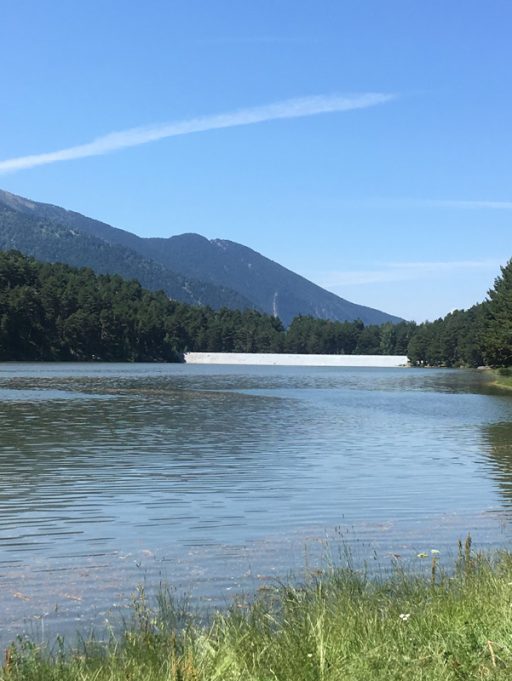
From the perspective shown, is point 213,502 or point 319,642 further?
point 213,502

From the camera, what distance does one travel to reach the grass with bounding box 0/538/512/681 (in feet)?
27.8

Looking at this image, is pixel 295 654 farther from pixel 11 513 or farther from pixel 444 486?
pixel 444 486

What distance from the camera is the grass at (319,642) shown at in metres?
8.48

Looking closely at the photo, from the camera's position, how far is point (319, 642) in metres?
9.35

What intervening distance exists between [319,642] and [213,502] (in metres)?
13.5

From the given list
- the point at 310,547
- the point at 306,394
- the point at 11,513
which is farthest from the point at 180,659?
the point at 306,394

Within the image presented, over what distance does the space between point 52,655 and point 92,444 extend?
26604 mm

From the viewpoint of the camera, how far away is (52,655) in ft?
33.3

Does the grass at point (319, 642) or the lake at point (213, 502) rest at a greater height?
the grass at point (319, 642)

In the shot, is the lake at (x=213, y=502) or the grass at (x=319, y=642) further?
the lake at (x=213, y=502)

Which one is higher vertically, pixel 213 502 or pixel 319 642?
pixel 319 642

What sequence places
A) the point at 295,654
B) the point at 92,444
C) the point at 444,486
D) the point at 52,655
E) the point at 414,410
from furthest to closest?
1. the point at 414,410
2. the point at 92,444
3. the point at 444,486
4. the point at 52,655
5. the point at 295,654

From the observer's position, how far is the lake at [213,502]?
14.6m

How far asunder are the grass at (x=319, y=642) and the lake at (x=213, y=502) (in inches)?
72.1
